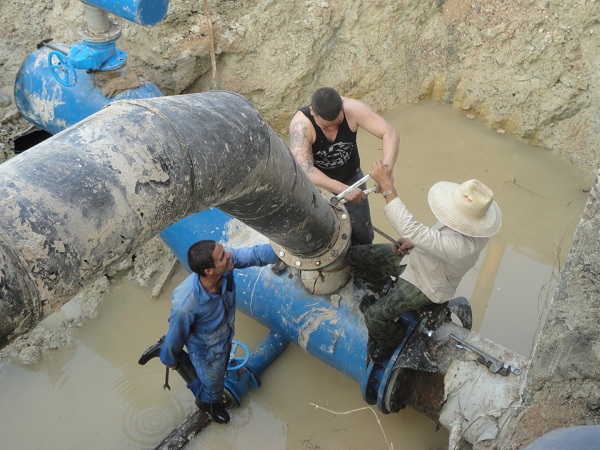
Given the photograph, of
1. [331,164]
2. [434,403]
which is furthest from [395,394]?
[331,164]

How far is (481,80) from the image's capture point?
6.54m

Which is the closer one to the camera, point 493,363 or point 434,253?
point 434,253

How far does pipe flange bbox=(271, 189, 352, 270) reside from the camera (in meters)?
3.83

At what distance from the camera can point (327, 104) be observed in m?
4.00

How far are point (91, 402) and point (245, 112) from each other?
2.87 metres

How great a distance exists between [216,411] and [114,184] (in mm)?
2775

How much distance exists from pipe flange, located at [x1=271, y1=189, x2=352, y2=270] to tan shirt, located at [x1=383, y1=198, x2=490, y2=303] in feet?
1.28

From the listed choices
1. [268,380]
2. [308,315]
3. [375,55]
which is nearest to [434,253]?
[308,315]

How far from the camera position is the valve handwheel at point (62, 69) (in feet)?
15.1

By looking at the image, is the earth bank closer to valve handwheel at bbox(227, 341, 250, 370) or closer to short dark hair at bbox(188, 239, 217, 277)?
valve handwheel at bbox(227, 341, 250, 370)

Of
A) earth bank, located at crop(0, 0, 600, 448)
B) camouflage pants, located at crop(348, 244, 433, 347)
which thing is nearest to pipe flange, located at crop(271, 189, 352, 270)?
camouflage pants, located at crop(348, 244, 433, 347)

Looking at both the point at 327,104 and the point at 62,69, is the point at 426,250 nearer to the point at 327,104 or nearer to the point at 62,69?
the point at 327,104

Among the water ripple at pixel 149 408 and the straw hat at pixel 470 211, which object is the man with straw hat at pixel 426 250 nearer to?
the straw hat at pixel 470 211

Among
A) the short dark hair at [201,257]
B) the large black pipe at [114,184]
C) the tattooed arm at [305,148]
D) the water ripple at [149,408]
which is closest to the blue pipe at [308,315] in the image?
the water ripple at [149,408]
